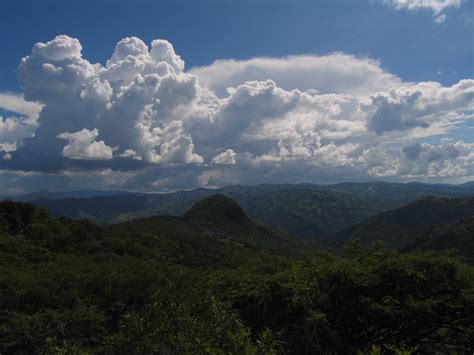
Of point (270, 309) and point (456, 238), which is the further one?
point (456, 238)

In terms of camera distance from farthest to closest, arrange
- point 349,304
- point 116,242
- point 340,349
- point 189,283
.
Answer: point 116,242, point 189,283, point 349,304, point 340,349

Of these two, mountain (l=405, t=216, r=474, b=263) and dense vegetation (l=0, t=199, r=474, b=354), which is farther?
mountain (l=405, t=216, r=474, b=263)

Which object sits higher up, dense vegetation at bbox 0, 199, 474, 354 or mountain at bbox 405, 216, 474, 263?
dense vegetation at bbox 0, 199, 474, 354

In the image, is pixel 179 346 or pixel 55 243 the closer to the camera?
pixel 179 346

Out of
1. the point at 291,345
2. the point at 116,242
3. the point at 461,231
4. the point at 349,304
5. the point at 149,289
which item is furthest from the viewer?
the point at 461,231

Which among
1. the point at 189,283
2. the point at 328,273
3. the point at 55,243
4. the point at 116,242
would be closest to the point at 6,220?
the point at 55,243

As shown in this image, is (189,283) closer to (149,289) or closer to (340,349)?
(149,289)

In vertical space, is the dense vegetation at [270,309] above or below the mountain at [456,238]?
above

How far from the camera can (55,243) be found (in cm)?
8012

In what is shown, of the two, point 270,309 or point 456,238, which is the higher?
point 270,309

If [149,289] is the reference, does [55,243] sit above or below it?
below

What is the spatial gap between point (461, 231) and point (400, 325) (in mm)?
204380

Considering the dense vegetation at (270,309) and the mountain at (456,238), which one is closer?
the dense vegetation at (270,309)

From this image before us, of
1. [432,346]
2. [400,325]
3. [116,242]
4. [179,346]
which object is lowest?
[116,242]
